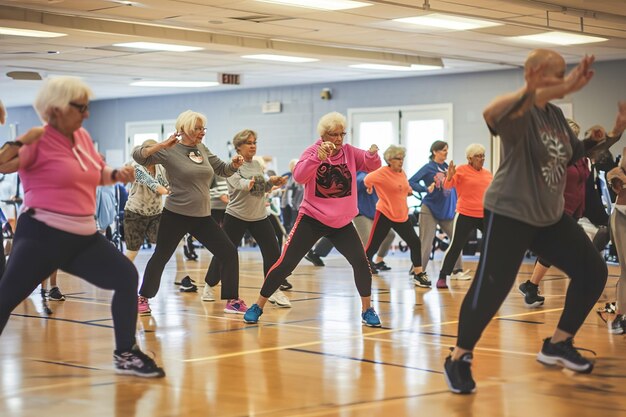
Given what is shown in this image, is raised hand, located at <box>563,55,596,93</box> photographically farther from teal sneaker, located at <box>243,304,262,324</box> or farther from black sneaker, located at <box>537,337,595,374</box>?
teal sneaker, located at <box>243,304,262,324</box>

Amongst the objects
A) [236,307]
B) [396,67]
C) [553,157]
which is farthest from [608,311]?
[396,67]

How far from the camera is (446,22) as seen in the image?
12344mm

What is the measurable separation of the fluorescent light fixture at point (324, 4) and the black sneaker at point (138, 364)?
6.20 metres

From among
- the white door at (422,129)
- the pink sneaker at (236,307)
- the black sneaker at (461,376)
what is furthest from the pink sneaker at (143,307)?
the white door at (422,129)

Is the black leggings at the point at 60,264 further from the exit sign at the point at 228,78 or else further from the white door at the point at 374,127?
the white door at the point at 374,127

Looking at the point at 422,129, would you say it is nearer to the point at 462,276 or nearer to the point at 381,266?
the point at 381,266

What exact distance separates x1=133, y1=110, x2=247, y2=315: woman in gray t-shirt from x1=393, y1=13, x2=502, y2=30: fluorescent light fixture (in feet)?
15.5

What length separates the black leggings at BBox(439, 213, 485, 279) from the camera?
10.5 m

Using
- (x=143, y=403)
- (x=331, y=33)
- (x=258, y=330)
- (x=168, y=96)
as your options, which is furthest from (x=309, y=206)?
(x=168, y=96)

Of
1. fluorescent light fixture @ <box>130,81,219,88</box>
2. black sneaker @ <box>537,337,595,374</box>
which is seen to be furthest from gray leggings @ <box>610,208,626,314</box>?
fluorescent light fixture @ <box>130,81,219,88</box>

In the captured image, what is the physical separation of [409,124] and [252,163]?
32.1 feet

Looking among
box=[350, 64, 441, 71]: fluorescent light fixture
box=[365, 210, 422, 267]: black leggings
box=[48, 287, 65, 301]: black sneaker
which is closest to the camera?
box=[48, 287, 65, 301]: black sneaker

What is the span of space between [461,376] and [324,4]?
6829 millimetres

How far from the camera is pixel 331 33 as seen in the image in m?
13.3
